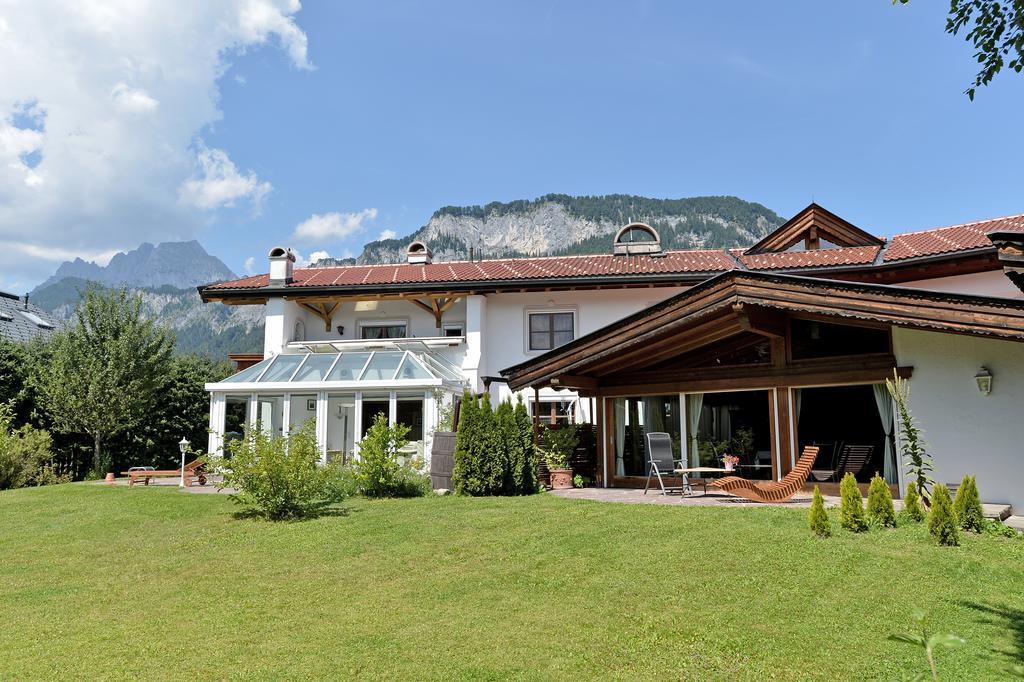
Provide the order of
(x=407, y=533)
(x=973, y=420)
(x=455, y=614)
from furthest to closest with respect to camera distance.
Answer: (x=973, y=420) → (x=407, y=533) → (x=455, y=614)

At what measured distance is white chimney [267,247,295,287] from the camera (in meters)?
22.0

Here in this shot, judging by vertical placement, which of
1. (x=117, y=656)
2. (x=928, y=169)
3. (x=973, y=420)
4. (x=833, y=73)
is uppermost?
(x=833, y=73)

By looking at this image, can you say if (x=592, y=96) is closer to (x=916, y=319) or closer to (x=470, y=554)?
(x=916, y=319)

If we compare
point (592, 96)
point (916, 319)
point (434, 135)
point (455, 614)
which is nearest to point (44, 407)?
point (434, 135)

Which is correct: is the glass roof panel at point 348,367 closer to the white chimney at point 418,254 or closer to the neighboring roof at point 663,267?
the neighboring roof at point 663,267

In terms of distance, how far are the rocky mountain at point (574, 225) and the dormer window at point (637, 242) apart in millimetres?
72767

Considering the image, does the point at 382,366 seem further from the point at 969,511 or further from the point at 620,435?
the point at 969,511

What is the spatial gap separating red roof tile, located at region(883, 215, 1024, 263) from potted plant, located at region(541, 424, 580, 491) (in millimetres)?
9596

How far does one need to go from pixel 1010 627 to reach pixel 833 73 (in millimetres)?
15680

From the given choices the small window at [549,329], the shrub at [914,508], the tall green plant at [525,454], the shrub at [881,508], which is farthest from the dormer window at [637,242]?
the shrub at [881,508]

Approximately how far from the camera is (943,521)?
7441 millimetres

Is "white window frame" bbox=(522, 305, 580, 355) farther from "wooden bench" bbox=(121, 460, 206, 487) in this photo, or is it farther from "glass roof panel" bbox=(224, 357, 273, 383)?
"wooden bench" bbox=(121, 460, 206, 487)

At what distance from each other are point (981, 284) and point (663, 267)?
25.7 ft

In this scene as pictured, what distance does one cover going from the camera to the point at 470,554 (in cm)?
799
